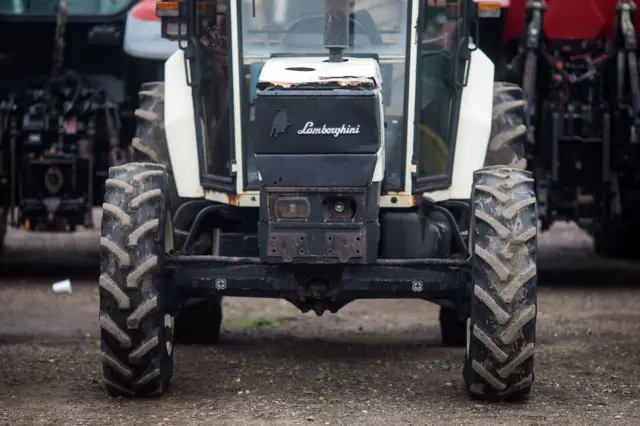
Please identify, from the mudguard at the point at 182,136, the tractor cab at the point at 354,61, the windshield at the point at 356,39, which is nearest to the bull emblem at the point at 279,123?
the tractor cab at the point at 354,61

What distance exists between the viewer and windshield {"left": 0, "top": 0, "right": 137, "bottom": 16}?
1330cm

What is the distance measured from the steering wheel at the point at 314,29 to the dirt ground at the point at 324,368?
175 cm

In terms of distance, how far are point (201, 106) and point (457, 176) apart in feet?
4.60

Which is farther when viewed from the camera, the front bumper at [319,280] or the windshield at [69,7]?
the windshield at [69,7]

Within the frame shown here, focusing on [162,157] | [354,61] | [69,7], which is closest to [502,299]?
[354,61]

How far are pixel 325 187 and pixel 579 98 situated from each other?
5.86 metres

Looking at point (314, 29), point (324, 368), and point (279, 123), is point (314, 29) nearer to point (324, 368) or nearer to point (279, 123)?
point (279, 123)

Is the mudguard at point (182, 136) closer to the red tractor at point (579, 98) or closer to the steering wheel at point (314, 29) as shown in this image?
the steering wheel at point (314, 29)

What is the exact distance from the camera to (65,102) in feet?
42.7

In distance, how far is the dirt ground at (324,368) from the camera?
6859 mm

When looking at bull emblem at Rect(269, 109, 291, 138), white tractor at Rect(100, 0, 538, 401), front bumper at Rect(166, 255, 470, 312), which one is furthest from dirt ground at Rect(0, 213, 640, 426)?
bull emblem at Rect(269, 109, 291, 138)

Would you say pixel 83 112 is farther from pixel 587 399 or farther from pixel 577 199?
pixel 587 399

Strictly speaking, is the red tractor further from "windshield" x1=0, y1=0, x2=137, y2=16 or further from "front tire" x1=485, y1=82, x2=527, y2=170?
"windshield" x1=0, y1=0, x2=137, y2=16

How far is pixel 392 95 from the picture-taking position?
771cm
